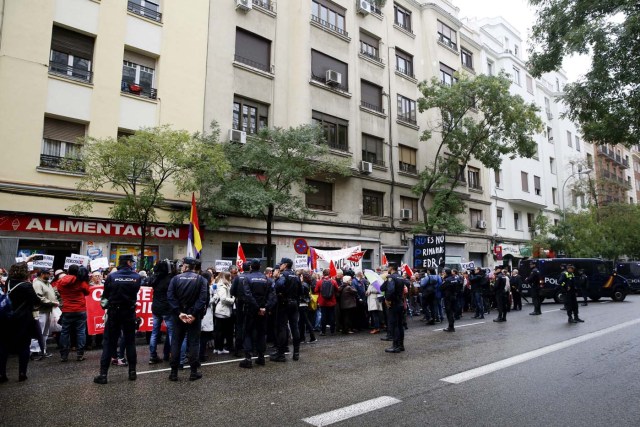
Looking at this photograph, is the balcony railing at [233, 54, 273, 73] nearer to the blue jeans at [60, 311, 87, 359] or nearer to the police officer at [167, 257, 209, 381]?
the blue jeans at [60, 311, 87, 359]

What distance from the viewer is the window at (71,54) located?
15078 mm

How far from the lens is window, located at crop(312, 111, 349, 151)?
73.1 ft

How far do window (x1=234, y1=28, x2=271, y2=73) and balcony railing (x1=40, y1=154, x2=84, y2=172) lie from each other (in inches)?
336

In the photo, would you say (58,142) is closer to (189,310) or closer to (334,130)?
(189,310)

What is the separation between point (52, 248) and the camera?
1434 cm

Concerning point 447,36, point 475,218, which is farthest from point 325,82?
point 475,218

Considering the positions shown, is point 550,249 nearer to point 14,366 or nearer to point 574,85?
point 574,85

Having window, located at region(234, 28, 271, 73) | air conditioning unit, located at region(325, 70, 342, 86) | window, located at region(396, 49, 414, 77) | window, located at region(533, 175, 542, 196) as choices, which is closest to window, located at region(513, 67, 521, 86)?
window, located at region(533, 175, 542, 196)

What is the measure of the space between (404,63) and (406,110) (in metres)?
3.19

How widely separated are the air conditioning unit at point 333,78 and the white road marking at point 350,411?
19.1 meters

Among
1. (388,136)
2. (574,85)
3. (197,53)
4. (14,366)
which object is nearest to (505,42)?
(388,136)

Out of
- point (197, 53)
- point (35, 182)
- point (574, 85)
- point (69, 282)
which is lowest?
point (69, 282)

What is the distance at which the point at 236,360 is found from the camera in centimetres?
861

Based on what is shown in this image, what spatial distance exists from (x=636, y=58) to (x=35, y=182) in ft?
52.8
